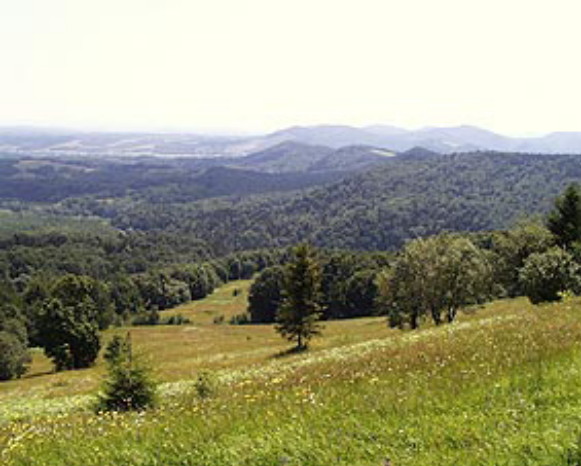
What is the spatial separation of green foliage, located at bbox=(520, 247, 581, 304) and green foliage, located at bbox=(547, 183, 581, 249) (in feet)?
80.8

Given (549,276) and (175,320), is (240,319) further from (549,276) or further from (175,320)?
(549,276)

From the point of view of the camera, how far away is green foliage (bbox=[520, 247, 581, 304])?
39.6m

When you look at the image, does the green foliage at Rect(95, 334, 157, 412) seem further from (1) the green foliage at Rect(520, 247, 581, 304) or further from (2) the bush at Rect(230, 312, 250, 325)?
(2) the bush at Rect(230, 312, 250, 325)

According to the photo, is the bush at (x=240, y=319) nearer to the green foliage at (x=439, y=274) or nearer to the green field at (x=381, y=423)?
the green foliage at (x=439, y=274)

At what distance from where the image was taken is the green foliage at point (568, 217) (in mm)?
63969

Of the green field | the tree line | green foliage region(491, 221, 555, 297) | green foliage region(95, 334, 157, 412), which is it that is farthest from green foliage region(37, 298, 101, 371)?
the green field

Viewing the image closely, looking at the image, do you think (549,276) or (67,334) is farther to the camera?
(67,334)

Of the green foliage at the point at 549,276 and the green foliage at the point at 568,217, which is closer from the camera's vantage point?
the green foliage at the point at 549,276

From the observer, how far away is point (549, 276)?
4006 cm

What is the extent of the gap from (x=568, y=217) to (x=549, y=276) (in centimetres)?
2823

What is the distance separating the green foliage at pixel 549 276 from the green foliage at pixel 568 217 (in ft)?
80.8

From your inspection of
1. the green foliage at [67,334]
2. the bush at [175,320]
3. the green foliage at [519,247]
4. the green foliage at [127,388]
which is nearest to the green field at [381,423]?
the green foliage at [127,388]

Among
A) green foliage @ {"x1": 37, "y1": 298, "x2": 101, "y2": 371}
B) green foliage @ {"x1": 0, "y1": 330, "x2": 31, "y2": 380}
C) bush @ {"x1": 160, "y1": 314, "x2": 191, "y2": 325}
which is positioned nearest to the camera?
green foliage @ {"x1": 37, "y1": 298, "x2": 101, "y2": 371}

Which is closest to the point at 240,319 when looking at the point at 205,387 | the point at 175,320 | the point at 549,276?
the point at 175,320
